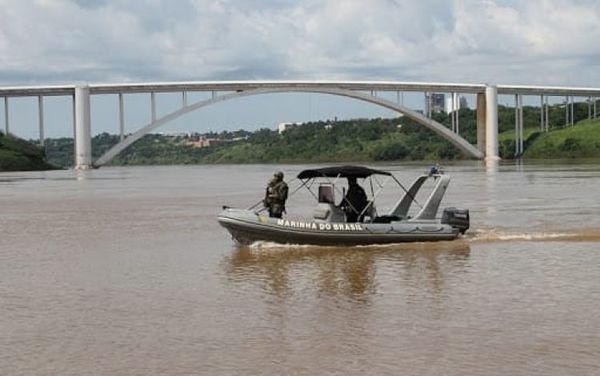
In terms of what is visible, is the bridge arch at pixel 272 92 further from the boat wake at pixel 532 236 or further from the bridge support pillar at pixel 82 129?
the boat wake at pixel 532 236

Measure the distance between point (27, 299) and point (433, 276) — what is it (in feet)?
15.8

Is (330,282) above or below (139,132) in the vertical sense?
below

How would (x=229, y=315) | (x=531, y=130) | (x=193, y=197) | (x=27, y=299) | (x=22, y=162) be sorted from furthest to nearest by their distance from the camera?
(x=531, y=130)
(x=22, y=162)
(x=193, y=197)
(x=27, y=299)
(x=229, y=315)

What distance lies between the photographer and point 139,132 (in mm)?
70812

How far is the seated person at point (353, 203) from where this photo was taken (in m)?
14.2

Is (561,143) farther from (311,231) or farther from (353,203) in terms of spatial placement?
(311,231)

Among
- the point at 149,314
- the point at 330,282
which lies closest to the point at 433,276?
the point at 330,282

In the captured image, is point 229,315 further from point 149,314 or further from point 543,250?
point 543,250

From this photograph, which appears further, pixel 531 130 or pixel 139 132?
pixel 531 130

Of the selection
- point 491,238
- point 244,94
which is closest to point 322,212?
point 491,238

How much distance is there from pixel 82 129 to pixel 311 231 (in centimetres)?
6491

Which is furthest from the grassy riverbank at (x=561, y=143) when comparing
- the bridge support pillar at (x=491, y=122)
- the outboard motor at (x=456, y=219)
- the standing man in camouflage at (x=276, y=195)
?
the standing man in camouflage at (x=276, y=195)

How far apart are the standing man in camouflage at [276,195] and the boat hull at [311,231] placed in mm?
508

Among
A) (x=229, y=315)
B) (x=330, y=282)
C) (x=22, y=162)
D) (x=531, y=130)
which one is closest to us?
(x=229, y=315)
